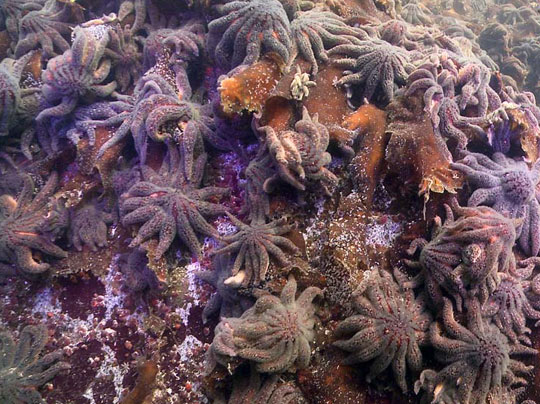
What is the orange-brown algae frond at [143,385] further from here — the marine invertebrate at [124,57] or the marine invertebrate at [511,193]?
the marine invertebrate at [124,57]

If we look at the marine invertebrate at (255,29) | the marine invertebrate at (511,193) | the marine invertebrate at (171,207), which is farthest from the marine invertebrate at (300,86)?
the marine invertebrate at (511,193)

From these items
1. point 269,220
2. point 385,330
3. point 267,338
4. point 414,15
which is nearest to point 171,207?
point 269,220

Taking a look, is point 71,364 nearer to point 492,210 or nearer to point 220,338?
point 220,338

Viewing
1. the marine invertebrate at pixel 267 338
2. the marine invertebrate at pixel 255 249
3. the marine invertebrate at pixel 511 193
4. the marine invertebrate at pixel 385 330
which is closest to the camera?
the marine invertebrate at pixel 267 338

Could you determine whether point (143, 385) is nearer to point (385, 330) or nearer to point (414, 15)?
point (385, 330)

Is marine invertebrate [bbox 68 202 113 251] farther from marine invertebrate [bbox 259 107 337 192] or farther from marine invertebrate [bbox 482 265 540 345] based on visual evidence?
marine invertebrate [bbox 482 265 540 345]
